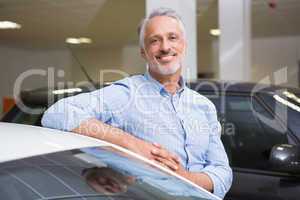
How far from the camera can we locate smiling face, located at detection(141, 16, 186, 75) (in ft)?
6.20

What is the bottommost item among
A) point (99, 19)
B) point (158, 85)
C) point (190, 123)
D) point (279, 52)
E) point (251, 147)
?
point (251, 147)

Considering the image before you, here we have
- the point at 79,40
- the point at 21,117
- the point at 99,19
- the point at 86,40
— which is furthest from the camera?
the point at 86,40

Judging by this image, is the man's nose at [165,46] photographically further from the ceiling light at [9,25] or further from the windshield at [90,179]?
the ceiling light at [9,25]

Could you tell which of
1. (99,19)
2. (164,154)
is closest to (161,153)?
(164,154)

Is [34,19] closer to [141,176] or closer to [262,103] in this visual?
[262,103]

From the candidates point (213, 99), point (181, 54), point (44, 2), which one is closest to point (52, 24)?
point (44, 2)

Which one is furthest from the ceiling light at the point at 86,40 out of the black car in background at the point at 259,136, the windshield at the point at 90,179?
the windshield at the point at 90,179

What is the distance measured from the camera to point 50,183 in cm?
155

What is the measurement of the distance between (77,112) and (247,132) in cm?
158

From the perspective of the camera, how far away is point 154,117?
1.88m

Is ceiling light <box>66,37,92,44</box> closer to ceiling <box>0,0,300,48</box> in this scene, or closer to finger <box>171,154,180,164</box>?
ceiling <box>0,0,300,48</box>

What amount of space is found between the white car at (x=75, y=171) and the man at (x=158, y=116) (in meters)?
0.05

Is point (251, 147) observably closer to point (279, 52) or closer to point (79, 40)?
point (79, 40)

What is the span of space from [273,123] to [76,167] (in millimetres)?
1708
